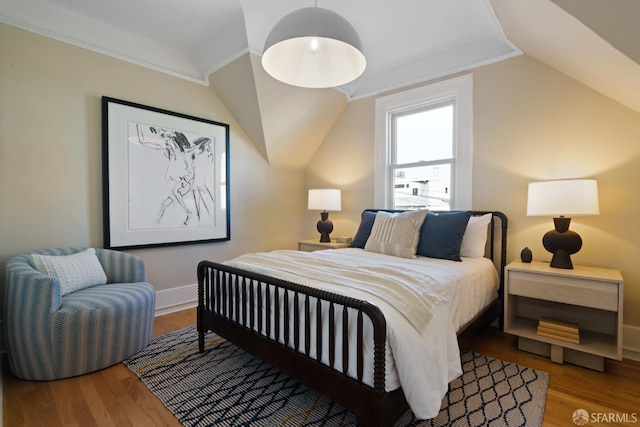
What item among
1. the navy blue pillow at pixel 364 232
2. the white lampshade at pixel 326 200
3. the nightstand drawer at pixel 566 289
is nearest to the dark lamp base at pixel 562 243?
the nightstand drawer at pixel 566 289

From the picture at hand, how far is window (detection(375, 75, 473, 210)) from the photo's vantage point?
308 cm

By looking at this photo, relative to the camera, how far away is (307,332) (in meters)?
1.53

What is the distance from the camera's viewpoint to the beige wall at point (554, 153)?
2285mm

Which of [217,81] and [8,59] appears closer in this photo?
[8,59]

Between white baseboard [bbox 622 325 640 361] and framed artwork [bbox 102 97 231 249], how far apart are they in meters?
3.72

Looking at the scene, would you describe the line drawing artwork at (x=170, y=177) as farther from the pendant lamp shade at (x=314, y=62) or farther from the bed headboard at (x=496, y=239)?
the bed headboard at (x=496, y=239)

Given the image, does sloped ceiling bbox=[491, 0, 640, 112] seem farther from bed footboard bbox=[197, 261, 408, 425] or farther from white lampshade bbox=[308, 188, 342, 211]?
white lampshade bbox=[308, 188, 342, 211]

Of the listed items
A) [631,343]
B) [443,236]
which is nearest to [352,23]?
[443,236]

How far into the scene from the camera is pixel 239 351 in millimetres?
2318

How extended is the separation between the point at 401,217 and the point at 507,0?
1.69m

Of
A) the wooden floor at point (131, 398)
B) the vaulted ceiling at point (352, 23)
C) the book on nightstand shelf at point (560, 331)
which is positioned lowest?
the wooden floor at point (131, 398)

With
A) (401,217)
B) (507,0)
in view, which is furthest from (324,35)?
(401,217)

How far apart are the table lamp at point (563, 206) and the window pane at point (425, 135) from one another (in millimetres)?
1109

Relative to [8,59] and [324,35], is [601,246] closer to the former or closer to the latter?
[324,35]
